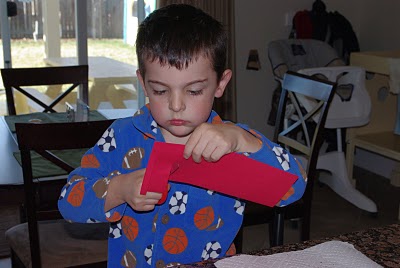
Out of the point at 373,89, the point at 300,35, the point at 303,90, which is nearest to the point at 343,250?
the point at 303,90

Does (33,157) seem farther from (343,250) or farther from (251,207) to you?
(343,250)

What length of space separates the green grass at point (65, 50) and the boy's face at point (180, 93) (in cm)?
332

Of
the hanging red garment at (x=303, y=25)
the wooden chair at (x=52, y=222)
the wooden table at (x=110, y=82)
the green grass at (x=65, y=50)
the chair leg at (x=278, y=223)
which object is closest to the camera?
the wooden chair at (x=52, y=222)

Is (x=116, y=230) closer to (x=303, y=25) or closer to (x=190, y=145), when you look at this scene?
(x=190, y=145)

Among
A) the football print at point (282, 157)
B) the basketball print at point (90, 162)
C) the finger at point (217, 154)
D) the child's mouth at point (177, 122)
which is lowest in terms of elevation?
the basketball print at point (90, 162)

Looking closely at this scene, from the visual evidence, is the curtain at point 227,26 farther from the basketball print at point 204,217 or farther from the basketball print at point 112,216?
the basketball print at point 112,216

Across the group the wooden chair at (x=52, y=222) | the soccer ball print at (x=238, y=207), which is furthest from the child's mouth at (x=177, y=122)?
the wooden chair at (x=52, y=222)

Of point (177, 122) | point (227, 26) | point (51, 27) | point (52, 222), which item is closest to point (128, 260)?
point (177, 122)

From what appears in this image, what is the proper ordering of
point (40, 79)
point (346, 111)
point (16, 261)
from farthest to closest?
point (346, 111) < point (40, 79) < point (16, 261)

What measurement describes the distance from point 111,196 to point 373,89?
338 centimetres

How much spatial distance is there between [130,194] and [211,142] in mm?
170

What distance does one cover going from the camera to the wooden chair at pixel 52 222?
1.70 m

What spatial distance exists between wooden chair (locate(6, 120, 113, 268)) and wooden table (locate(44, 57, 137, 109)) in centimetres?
252

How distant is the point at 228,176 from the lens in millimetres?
931
